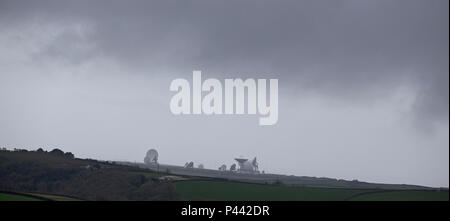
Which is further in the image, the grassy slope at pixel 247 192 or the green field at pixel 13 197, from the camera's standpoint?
the grassy slope at pixel 247 192

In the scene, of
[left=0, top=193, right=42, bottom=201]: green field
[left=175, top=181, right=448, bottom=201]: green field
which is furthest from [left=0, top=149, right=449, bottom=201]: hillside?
[left=0, top=193, right=42, bottom=201]: green field

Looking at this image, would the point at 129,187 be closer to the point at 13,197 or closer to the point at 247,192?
the point at 247,192

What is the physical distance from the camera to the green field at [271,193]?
10725 centimetres


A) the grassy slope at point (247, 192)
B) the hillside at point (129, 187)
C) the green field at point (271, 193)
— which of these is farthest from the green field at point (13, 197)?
the grassy slope at point (247, 192)

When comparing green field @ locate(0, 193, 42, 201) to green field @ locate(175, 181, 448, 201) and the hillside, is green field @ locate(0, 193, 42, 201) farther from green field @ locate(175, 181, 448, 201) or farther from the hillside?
green field @ locate(175, 181, 448, 201)

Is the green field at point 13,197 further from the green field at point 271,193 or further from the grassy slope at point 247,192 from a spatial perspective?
the grassy slope at point 247,192

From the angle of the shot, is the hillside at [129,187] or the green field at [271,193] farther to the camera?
the hillside at [129,187]

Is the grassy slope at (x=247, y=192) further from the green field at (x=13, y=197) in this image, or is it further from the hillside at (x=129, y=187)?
the green field at (x=13, y=197)

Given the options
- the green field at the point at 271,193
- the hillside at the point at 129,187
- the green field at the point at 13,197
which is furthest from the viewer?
the hillside at the point at 129,187

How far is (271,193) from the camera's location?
11175 centimetres

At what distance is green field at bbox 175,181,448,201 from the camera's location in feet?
352

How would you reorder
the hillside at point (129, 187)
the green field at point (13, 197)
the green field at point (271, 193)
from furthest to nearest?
the hillside at point (129, 187)
the green field at point (271, 193)
the green field at point (13, 197)

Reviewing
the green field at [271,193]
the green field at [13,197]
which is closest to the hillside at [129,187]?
the green field at [271,193]

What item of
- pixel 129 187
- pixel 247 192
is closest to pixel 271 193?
pixel 247 192
